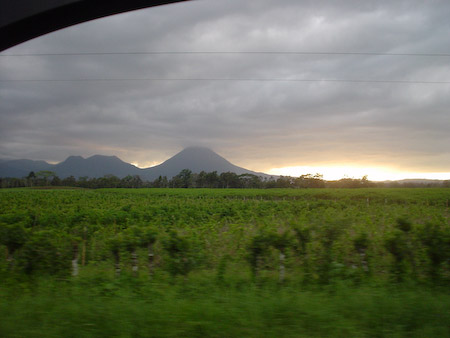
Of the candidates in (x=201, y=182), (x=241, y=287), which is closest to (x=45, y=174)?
(x=201, y=182)

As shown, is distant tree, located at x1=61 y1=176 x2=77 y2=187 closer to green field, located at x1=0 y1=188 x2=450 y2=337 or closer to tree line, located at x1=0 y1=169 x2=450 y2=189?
tree line, located at x1=0 y1=169 x2=450 y2=189

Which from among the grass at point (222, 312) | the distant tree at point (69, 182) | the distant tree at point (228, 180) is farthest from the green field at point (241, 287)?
the distant tree at point (69, 182)

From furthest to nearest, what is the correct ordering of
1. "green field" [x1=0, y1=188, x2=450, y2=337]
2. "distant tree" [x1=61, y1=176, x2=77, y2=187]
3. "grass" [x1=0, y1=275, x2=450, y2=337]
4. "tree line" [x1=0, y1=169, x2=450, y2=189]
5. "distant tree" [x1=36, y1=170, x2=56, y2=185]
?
"distant tree" [x1=61, y1=176, x2=77, y2=187]
"distant tree" [x1=36, y1=170, x2=56, y2=185]
"tree line" [x1=0, y1=169, x2=450, y2=189]
"green field" [x1=0, y1=188, x2=450, y2=337]
"grass" [x1=0, y1=275, x2=450, y2=337]

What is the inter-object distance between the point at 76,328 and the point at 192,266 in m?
2.33

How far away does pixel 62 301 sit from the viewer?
11.6ft

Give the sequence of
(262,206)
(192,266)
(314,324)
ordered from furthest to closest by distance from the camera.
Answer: (262,206)
(192,266)
(314,324)

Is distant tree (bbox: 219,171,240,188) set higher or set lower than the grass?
higher

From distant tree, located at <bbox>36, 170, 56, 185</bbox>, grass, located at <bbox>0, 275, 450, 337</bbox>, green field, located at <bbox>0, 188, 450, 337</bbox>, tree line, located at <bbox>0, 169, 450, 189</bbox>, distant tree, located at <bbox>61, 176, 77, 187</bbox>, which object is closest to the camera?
grass, located at <bbox>0, 275, 450, 337</bbox>

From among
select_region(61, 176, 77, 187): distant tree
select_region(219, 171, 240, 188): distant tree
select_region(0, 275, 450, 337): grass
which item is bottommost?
select_region(0, 275, 450, 337): grass

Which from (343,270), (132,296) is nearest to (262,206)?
(343,270)

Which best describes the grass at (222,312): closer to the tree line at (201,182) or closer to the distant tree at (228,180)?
the tree line at (201,182)

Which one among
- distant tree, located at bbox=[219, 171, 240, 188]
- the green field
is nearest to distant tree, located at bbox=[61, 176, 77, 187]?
distant tree, located at bbox=[219, 171, 240, 188]

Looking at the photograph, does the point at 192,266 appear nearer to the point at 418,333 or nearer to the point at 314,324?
the point at 314,324

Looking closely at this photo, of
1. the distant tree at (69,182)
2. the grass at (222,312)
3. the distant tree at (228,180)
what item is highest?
the distant tree at (228,180)
